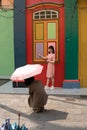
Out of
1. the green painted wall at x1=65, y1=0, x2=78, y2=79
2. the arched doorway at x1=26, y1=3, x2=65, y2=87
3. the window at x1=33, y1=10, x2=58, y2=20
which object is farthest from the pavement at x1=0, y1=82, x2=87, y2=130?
the window at x1=33, y1=10, x2=58, y2=20

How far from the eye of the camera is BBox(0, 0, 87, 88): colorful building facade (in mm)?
13500

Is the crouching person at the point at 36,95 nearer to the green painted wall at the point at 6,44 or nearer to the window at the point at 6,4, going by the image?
the green painted wall at the point at 6,44

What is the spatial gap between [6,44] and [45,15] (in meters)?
3.83

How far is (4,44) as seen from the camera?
17031 millimetres

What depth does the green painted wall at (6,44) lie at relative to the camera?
55.1 ft

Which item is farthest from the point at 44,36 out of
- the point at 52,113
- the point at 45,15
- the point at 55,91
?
the point at 52,113

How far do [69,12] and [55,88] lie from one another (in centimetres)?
292

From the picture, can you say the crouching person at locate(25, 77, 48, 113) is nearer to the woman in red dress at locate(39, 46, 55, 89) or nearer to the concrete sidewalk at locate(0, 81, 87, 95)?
the concrete sidewalk at locate(0, 81, 87, 95)

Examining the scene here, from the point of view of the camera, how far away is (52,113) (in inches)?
381

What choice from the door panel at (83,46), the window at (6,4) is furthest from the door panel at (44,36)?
the window at (6,4)

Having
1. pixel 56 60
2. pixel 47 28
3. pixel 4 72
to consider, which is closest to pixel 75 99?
pixel 56 60

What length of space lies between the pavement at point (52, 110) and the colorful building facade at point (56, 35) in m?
0.90

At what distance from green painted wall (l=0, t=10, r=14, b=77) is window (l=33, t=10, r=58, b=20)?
3170mm

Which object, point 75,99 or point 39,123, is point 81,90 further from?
point 39,123
